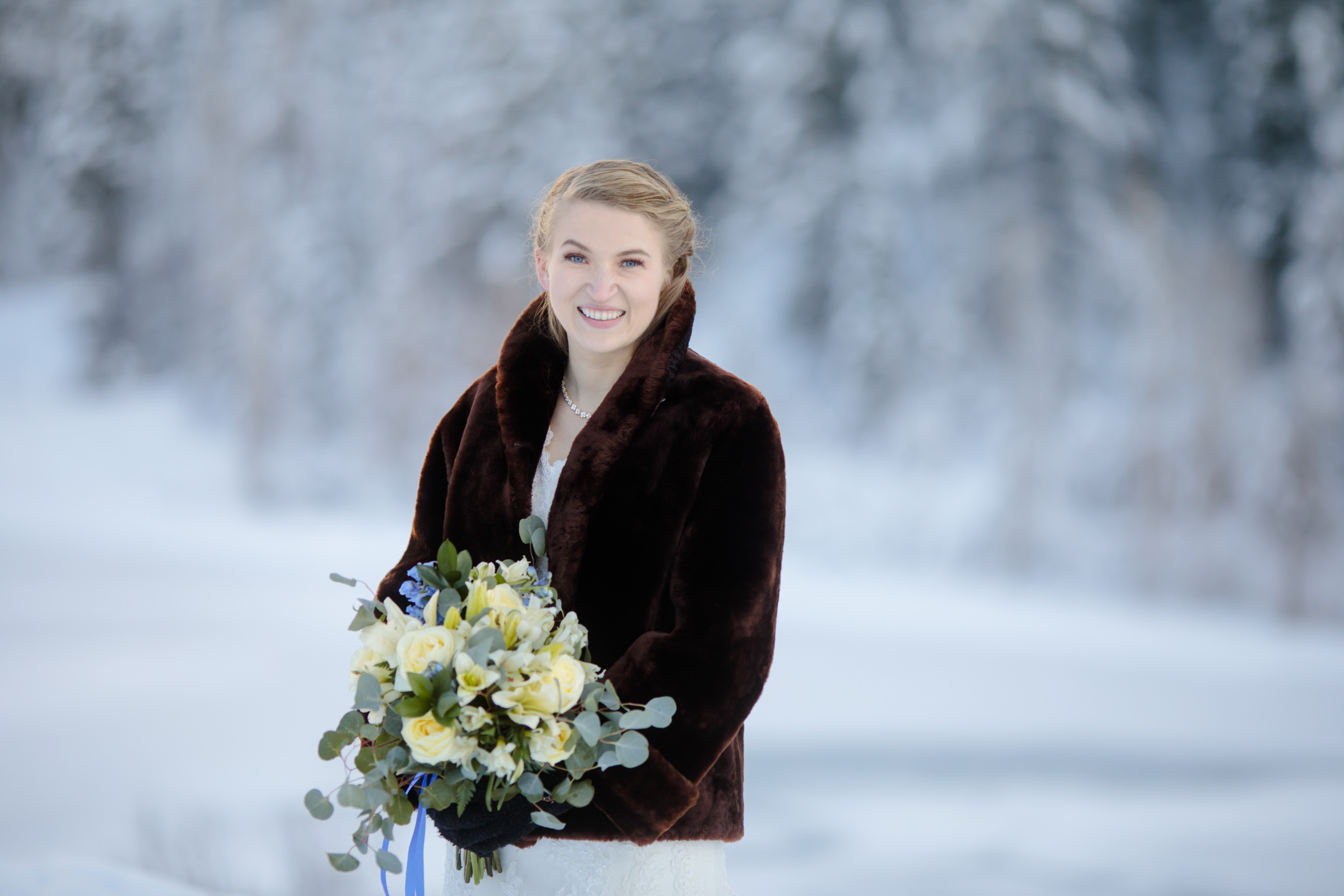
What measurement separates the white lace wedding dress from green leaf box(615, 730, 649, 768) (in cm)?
22

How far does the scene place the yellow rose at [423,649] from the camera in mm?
992

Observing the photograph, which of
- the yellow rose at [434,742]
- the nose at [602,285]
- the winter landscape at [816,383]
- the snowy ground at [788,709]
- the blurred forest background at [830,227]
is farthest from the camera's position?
the blurred forest background at [830,227]

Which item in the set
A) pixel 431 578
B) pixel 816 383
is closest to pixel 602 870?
pixel 431 578

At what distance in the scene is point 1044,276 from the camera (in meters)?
6.37

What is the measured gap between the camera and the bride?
116 cm

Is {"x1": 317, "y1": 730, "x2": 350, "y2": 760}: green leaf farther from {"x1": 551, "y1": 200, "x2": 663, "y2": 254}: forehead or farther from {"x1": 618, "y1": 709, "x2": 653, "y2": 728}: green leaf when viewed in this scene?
{"x1": 551, "y1": 200, "x2": 663, "y2": 254}: forehead

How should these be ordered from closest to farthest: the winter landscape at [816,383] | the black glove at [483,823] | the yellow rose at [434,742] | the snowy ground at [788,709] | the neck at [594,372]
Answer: the yellow rose at [434,742] → the black glove at [483,823] → the neck at [594,372] → the snowy ground at [788,709] → the winter landscape at [816,383]

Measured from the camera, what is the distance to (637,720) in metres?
1.06

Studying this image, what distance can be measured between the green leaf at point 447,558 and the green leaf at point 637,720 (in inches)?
9.5

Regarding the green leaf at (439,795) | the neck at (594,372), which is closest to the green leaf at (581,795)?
the green leaf at (439,795)

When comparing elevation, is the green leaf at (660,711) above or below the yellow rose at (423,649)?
below

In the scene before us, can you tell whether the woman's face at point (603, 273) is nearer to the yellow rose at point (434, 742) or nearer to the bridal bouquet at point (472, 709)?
the bridal bouquet at point (472, 709)

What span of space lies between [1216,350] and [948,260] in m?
1.61

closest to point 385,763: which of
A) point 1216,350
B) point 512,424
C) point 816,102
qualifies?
point 512,424
